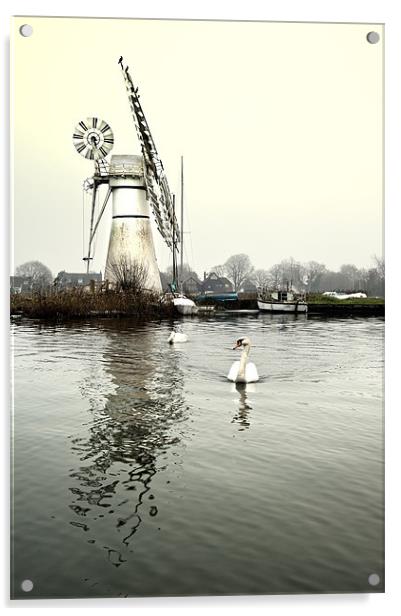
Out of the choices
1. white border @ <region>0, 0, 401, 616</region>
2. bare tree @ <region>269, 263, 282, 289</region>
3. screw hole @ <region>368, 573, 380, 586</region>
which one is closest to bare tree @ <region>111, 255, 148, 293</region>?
bare tree @ <region>269, 263, 282, 289</region>

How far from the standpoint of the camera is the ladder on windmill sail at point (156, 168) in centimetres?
348

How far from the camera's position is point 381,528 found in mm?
2668

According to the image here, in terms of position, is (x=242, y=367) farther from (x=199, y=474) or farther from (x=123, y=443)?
(x=199, y=474)

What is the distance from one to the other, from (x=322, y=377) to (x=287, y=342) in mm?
681

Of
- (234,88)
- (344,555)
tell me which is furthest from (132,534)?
(234,88)

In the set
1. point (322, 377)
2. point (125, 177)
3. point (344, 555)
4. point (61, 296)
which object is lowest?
point (344, 555)

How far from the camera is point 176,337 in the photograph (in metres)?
5.70

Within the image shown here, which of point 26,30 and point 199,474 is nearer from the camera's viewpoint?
point 199,474

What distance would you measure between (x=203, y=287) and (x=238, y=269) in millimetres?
391

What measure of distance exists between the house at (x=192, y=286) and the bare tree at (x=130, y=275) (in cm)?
39

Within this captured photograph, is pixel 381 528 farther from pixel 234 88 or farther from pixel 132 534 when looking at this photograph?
pixel 234 88

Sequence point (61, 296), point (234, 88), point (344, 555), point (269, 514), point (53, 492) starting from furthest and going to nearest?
1. point (61, 296)
2. point (234, 88)
3. point (53, 492)
4. point (269, 514)
5. point (344, 555)

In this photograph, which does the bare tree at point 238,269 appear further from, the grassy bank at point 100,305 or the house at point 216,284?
the grassy bank at point 100,305
